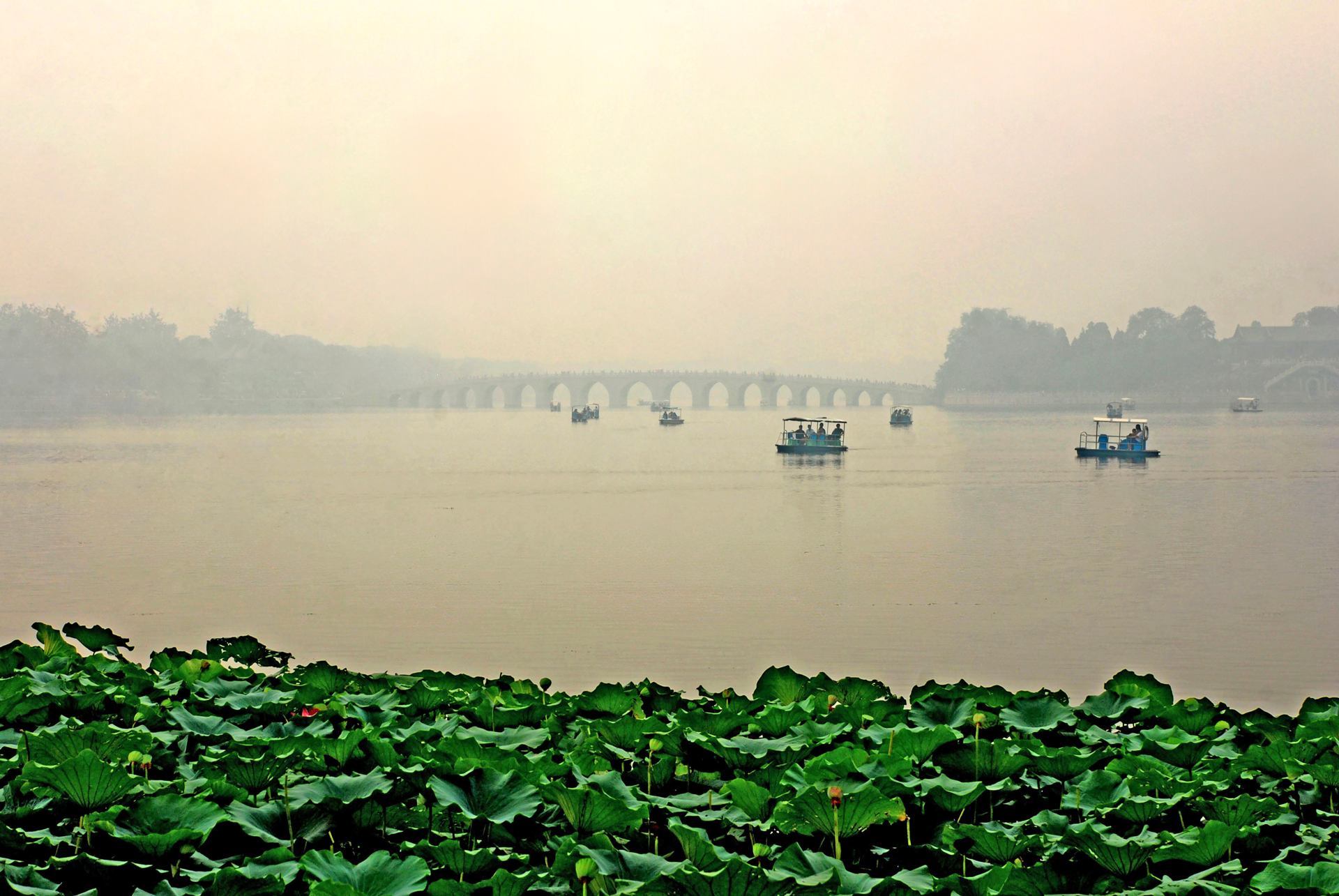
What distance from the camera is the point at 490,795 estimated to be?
5.09 ft

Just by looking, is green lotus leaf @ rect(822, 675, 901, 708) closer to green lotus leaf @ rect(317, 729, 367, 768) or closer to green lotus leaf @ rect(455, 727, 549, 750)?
green lotus leaf @ rect(455, 727, 549, 750)

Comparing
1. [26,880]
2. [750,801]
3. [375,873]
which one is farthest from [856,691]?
[26,880]

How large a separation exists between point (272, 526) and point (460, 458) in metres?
11.7

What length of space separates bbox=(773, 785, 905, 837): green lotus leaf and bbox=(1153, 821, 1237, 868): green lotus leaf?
26 centimetres

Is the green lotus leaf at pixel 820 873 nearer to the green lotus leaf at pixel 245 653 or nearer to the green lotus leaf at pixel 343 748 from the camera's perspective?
the green lotus leaf at pixel 343 748

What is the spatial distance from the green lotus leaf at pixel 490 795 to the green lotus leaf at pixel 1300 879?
734 millimetres

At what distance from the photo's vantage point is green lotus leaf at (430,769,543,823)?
1523 mm

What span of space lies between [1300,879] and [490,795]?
82 cm

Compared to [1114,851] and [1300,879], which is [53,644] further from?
[1300,879]

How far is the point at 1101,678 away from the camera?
16.0ft

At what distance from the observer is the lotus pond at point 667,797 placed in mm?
1370

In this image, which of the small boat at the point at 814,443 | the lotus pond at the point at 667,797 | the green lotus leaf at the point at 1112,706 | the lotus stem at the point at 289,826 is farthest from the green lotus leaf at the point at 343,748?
the small boat at the point at 814,443

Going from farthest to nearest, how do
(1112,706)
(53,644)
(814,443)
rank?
(814,443) → (53,644) → (1112,706)

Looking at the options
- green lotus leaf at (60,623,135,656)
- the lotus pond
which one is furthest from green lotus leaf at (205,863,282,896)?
green lotus leaf at (60,623,135,656)
